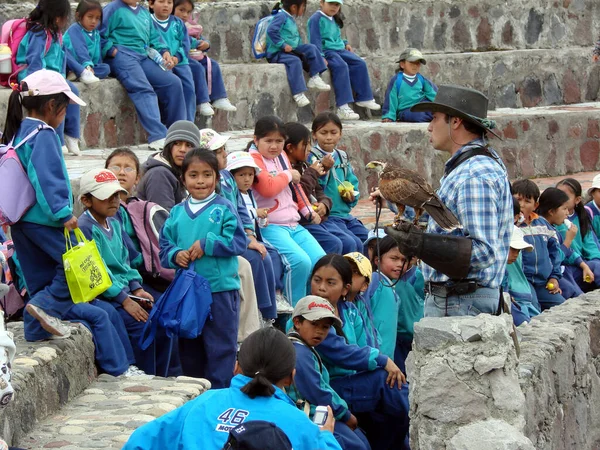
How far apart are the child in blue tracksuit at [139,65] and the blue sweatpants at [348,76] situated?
2.42 m

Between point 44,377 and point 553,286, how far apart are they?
428 cm

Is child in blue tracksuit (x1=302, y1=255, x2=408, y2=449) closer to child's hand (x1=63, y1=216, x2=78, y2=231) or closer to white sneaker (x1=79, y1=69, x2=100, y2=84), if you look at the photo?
child's hand (x1=63, y1=216, x2=78, y2=231)

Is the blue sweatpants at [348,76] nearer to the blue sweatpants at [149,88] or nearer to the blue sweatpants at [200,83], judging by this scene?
the blue sweatpants at [200,83]

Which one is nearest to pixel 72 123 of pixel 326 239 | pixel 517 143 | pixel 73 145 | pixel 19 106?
pixel 73 145

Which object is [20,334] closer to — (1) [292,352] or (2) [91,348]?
(2) [91,348]

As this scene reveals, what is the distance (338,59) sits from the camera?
11.4 m

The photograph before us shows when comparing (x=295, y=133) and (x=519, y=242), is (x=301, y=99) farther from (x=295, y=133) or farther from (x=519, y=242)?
(x=519, y=242)

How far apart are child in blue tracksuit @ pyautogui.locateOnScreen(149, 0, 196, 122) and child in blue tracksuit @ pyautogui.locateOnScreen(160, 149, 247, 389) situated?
11.2ft

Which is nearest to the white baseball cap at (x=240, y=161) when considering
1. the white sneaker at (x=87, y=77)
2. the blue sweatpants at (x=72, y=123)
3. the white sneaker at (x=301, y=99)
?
the blue sweatpants at (x=72, y=123)

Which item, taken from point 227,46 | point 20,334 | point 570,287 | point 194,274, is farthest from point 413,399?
point 227,46

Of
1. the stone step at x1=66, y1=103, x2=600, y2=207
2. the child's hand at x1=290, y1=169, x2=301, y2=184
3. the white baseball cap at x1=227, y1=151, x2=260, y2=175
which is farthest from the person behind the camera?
the stone step at x1=66, y1=103, x2=600, y2=207

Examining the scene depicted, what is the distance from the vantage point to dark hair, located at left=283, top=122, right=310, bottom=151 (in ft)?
26.3

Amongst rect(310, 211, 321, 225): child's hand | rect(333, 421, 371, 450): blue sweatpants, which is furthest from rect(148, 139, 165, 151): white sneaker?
rect(333, 421, 371, 450): blue sweatpants

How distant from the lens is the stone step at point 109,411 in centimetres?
482
